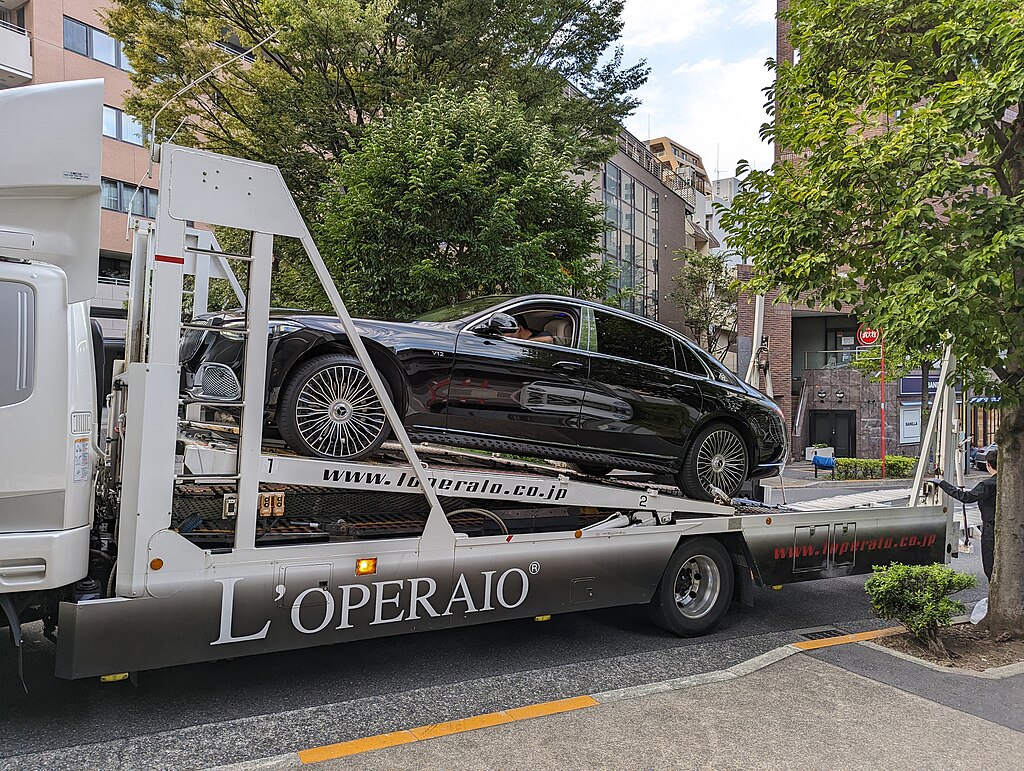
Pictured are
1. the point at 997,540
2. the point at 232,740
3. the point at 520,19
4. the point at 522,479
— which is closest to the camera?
the point at 232,740

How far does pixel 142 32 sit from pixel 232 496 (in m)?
11.9

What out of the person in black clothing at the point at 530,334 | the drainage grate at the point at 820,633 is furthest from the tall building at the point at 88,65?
the drainage grate at the point at 820,633

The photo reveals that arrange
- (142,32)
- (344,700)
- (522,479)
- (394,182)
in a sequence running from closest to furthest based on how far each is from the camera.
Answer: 1. (344,700)
2. (522,479)
3. (394,182)
4. (142,32)

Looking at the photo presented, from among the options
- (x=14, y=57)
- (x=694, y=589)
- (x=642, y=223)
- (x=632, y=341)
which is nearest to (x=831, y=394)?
(x=642, y=223)

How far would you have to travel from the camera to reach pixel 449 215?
9.89 m

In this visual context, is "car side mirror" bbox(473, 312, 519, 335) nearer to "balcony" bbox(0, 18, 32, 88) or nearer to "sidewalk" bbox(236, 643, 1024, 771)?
"sidewalk" bbox(236, 643, 1024, 771)

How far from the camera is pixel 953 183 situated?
17.3 ft

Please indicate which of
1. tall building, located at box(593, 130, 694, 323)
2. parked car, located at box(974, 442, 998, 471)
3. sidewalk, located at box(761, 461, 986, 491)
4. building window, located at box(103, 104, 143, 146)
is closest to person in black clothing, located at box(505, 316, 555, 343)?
parked car, located at box(974, 442, 998, 471)

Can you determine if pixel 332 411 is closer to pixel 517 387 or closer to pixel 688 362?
pixel 517 387

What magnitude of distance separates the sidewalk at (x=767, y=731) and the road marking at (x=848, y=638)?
655mm

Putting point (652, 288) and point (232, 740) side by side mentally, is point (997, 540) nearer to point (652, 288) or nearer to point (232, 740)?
point (232, 740)

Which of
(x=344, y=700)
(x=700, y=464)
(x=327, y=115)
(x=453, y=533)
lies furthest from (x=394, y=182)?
(x=344, y=700)

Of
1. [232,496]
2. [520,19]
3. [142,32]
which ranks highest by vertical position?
[520,19]

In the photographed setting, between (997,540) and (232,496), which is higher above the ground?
(232,496)
